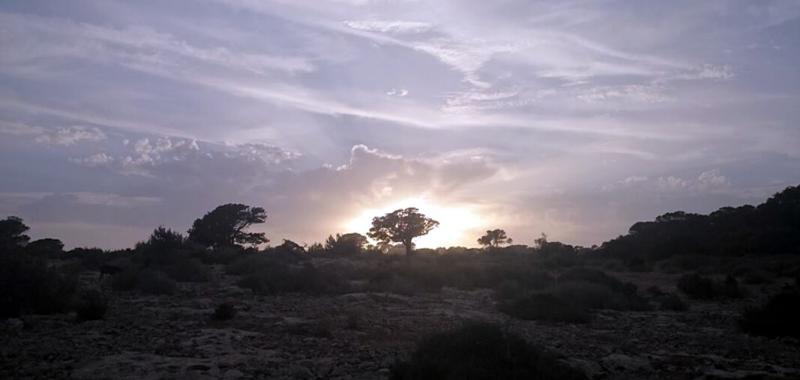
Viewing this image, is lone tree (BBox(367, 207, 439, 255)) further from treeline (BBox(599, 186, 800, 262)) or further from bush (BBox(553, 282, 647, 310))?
bush (BBox(553, 282, 647, 310))

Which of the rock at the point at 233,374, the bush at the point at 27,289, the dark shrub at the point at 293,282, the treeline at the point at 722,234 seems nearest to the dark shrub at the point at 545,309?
the dark shrub at the point at 293,282

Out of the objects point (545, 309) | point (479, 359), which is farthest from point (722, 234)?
point (479, 359)

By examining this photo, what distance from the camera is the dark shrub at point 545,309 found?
19.3 metres

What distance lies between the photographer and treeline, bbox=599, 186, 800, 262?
4700 cm

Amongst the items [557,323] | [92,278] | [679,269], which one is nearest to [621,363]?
[557,323]

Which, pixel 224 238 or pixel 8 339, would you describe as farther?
pixel 224 238

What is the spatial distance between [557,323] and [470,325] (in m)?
7.40

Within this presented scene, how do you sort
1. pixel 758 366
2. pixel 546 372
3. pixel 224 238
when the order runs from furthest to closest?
1. pixel 224 238
2. pixel 758 366
3. pixel 546 372

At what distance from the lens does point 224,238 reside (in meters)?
55.0

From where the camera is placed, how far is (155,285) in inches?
906

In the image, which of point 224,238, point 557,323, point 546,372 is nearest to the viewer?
point 546,372

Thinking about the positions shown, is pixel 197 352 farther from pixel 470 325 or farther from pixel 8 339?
pixel 470 325

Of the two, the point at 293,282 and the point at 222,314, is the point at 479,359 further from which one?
the point at 293,282

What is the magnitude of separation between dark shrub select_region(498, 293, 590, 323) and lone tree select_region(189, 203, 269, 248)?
35888 mm
